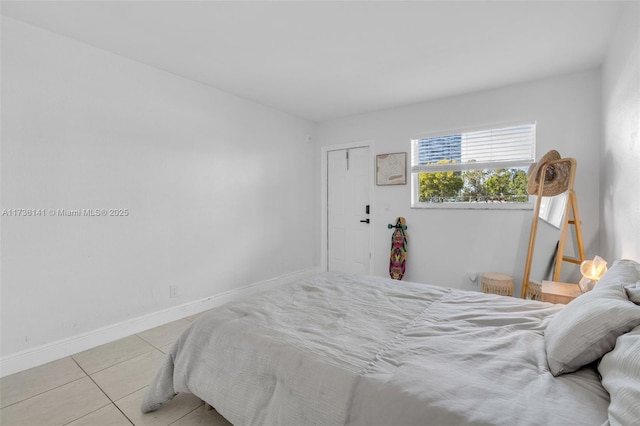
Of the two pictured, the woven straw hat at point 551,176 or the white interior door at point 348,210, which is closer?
the woven straw hat at point 551,176

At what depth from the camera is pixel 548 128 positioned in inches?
121

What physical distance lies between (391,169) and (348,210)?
92cm

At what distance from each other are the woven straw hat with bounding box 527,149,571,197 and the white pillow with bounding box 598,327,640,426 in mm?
2296

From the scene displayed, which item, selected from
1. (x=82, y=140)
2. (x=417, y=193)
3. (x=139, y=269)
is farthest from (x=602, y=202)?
(x=82, y=140)

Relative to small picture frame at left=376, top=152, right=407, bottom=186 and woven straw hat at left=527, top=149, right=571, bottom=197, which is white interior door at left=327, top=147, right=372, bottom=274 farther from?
woven straw hat at left=527, top=149, right=571, bottom=197

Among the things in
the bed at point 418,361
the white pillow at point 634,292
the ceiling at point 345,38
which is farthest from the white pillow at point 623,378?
the ceiling at point 345,38

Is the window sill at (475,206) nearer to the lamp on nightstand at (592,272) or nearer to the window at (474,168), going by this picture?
the window at (474,168)

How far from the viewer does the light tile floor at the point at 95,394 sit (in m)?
1.65

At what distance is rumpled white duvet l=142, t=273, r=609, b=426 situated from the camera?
3.04 feet

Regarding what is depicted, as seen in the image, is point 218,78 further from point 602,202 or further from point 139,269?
point 602,202

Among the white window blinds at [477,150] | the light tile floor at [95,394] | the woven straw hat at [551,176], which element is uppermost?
the white window blinds at [477,150]

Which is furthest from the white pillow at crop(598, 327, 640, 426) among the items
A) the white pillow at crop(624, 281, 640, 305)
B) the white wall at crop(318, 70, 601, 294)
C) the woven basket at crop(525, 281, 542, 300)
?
the white wall at crop(318, 70, 601, 294)

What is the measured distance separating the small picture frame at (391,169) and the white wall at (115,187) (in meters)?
1.59

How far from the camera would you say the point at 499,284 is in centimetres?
301
